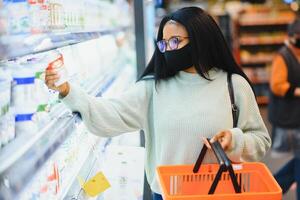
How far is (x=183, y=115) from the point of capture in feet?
5.86

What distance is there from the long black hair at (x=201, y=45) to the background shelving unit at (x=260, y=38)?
6.59m

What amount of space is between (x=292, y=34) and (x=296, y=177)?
1.53 meters

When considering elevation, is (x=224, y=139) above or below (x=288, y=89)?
above

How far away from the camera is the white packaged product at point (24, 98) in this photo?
1283 mm

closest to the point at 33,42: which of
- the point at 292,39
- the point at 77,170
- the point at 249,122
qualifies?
the point at 77,170

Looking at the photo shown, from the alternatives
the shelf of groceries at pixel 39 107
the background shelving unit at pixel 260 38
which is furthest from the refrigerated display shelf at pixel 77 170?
the background shelving unit at pixel 260 38

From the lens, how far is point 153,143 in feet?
6.40

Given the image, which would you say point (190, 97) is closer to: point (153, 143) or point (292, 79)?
point (153, 143)

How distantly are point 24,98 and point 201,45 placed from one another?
2.55 ft

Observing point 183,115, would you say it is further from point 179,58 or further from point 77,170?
point 77,170

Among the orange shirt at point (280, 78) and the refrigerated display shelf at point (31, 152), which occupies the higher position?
the refrigerated display shelf at point (31, 152)

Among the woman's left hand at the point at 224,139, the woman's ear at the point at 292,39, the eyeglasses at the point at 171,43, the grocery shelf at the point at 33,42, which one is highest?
the grocery shelf at the point at 33,42

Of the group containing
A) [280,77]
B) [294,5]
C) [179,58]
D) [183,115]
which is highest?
[294,5]

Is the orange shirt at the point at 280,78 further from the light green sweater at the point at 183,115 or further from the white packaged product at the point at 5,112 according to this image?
the white packaged product at the point at 5,112
